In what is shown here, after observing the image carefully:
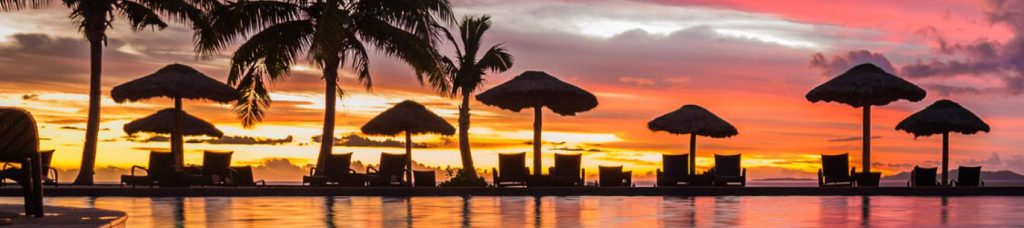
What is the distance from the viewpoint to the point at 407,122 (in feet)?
101

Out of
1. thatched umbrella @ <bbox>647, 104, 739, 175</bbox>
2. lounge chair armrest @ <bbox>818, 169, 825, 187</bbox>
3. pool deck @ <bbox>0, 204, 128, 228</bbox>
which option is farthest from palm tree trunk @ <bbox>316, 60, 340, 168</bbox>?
pool deck @ <bbox>0, 204, 128, 228</bbox>

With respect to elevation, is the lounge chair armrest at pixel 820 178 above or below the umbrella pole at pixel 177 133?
below

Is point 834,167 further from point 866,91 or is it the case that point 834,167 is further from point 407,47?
point 407,47

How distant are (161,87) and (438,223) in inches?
586

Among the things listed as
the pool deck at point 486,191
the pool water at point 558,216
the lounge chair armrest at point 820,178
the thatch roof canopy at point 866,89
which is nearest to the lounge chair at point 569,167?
the pool deck at point 486,191

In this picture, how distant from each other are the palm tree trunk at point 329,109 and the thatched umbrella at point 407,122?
2.52 m

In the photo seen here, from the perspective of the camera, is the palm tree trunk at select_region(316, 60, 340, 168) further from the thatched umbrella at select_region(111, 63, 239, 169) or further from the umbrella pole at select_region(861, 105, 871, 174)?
the umbrella pole at select_region(861, 105, 871, 174)

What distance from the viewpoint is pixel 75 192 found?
24.9 m

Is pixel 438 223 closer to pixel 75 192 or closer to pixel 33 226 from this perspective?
pixel 33 226

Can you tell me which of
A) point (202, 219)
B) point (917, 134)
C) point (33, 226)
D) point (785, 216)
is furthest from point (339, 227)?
point (917, 134)

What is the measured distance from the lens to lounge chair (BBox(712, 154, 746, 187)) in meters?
26.8

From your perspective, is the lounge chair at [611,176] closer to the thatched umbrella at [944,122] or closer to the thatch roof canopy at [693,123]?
the thatch roof canopy at [693,123]

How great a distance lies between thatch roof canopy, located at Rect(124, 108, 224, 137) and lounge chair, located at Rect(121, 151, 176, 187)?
19.0 ft

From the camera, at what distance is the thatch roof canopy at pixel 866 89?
28219 mm
